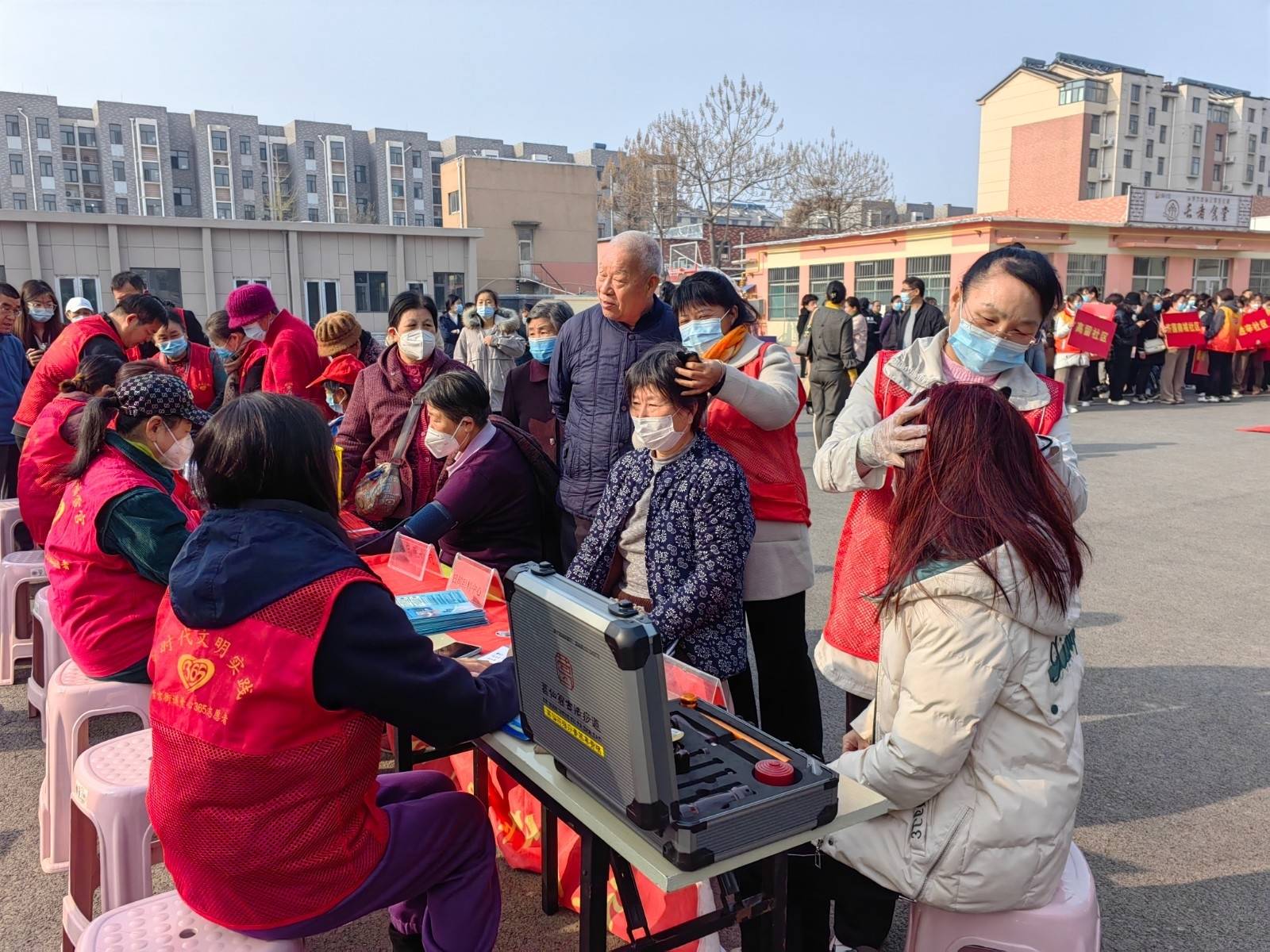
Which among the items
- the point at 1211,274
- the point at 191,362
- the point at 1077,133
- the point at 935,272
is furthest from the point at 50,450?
the point at 1077,133

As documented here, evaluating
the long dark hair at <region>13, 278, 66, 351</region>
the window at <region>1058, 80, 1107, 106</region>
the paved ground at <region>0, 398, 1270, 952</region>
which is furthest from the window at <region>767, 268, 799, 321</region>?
the window at <region>1058, 80, 1107, 106</region>

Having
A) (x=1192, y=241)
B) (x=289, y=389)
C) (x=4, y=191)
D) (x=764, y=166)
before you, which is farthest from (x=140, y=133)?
(x=289, y=389)

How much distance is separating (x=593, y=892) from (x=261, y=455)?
1.05 m

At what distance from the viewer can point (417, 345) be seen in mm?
4242

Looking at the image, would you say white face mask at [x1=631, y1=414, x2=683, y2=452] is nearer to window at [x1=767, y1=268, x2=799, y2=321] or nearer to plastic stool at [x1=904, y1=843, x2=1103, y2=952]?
plastic stool at [x1=904, y1=843, x2=1103, y2=952]

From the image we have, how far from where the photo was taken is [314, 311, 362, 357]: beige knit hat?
516 cm

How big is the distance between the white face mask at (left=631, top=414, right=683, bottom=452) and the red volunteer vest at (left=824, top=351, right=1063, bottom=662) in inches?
21.2

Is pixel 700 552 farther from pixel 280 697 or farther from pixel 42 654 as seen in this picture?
pixel 42 654

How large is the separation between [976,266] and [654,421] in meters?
0.98

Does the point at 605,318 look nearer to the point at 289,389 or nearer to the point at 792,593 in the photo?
the point at 792,593

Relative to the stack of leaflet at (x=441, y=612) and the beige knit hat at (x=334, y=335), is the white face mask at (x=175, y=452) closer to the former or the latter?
the stack of leaflet at (x=441, y=612)

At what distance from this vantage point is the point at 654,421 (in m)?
2.67

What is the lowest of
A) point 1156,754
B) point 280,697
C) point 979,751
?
point 1156,754

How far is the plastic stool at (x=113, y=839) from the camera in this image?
235 cm
